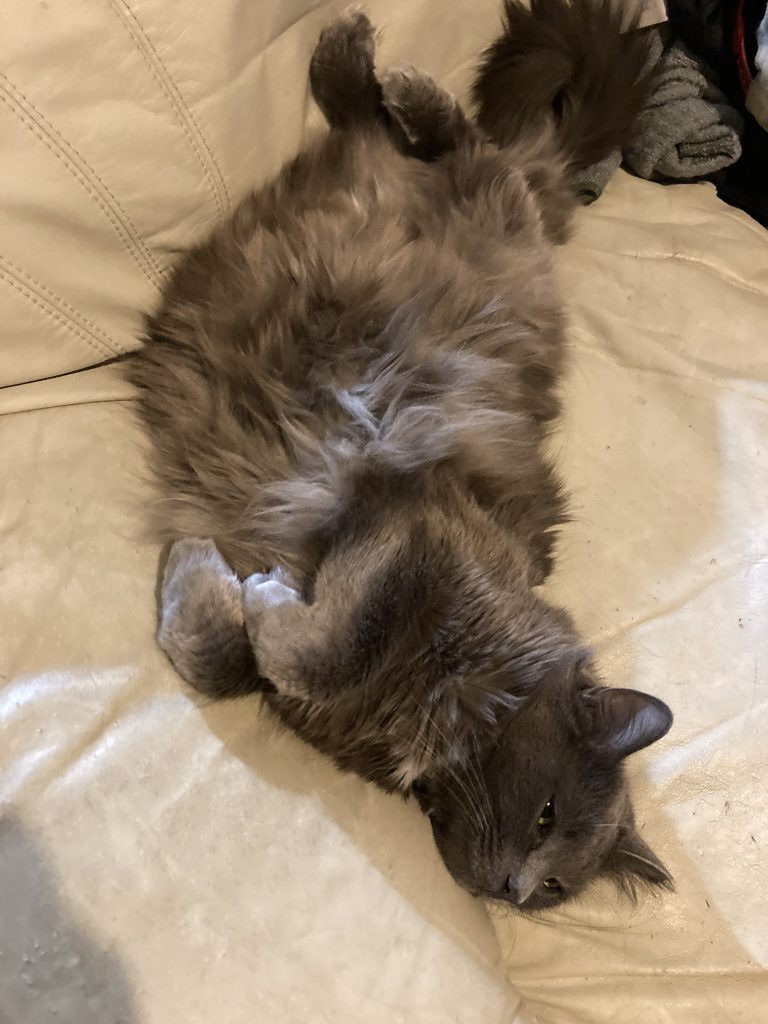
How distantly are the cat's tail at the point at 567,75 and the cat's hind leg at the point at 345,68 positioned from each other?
309mm

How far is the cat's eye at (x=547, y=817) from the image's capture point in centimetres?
136

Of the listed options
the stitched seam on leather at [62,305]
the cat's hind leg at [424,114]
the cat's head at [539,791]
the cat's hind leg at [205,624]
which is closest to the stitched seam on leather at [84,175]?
the stitched seam on leather at [62,305]

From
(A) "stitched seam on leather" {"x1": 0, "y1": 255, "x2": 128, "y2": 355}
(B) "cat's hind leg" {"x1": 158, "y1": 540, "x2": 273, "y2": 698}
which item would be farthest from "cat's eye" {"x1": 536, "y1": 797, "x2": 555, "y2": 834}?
(A) "stitched seam on leather" {"x1": 0, "y1": 255, "x2": 128, "y2": 355}

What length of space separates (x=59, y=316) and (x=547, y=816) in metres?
1.12

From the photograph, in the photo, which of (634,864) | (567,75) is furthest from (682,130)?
(634,864)

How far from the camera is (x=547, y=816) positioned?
1.37 meters

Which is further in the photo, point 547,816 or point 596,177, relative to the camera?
point 596,177

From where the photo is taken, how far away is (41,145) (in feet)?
3.81

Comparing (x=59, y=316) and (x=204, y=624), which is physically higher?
(x=59, y=316)

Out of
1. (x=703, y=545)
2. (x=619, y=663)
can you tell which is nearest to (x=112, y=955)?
(x=619, y=663)

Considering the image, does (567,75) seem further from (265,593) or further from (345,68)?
(265,593)

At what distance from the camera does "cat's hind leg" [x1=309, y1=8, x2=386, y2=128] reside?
5.01 ft

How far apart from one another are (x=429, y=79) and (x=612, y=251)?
2.00 ft

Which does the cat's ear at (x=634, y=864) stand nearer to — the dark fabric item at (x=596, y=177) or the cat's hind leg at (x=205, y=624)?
the cat's hind leg at (x=205, y=624)
